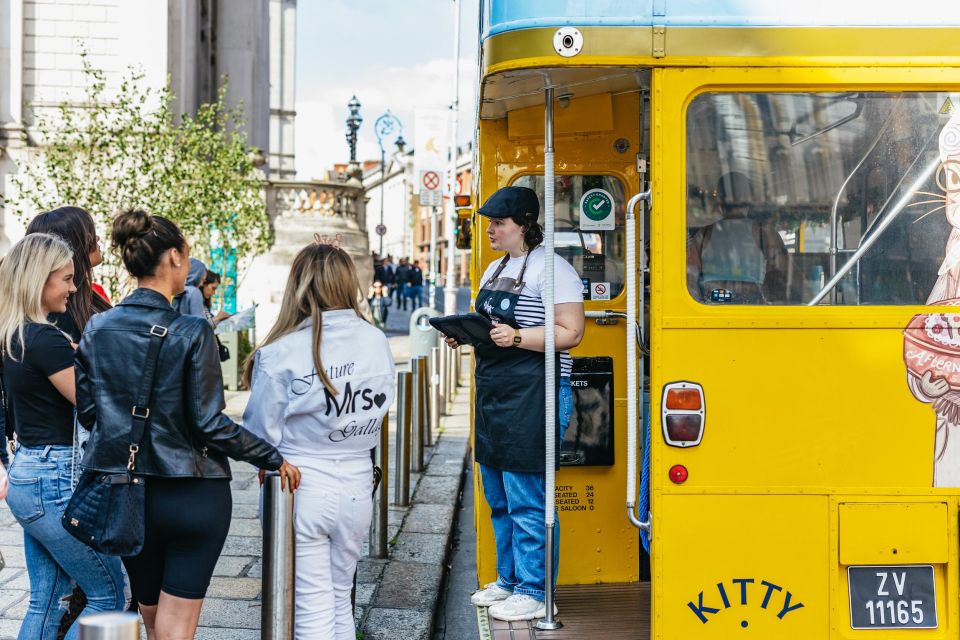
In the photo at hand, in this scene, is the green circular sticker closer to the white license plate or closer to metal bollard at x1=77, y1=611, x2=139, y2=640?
the white license plate

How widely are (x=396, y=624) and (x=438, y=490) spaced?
11.0 ft

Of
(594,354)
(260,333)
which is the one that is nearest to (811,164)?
(594,354)

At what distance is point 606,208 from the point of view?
5383mm

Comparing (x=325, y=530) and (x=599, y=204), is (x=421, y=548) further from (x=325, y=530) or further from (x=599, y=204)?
(x=325, y=530)

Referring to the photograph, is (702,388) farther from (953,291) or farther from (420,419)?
(420,419)

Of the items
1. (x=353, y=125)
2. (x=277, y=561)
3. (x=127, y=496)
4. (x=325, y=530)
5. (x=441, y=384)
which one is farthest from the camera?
(x=353, y=125)

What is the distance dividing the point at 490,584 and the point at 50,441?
236cm

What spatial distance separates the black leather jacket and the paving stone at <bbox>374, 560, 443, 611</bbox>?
2.54 meters

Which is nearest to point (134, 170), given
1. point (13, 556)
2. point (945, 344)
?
point (13, 556)

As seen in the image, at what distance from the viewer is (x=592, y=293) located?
214 inches

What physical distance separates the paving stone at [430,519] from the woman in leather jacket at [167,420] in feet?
12.8

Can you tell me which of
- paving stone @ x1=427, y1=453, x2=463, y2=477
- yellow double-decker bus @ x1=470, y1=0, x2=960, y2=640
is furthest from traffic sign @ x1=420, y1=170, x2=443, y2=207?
yellow double-decker bus @ x1=470, y1=0, x2=960, y2=640

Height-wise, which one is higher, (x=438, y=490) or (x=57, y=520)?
(x=57, y=520)

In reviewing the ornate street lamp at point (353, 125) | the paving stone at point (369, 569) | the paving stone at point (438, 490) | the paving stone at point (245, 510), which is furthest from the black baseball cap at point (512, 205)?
the ornate street lamp at point (353, 125)
